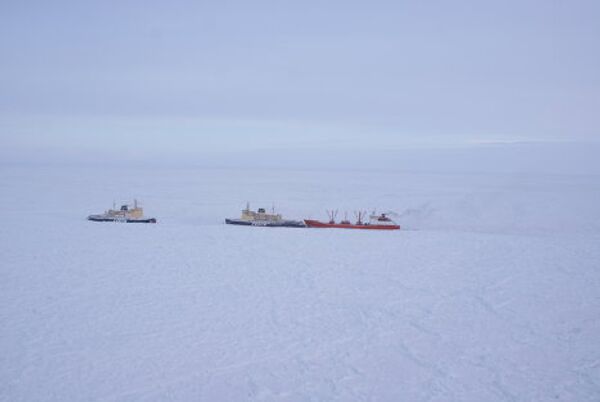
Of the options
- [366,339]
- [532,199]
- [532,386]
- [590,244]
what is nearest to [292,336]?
[366,339]

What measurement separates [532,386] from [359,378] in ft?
4.37

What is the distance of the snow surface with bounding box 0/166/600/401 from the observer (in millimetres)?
3939

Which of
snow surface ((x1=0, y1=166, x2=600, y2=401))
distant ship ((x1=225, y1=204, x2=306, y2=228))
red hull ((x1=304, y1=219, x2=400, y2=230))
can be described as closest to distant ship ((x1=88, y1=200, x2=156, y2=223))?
snow surface ((x1=0, y1=166, x2=600, y2=401))

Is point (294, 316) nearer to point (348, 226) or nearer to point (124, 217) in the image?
point (348, 226)

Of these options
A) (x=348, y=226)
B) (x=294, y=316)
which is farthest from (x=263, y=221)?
(x=294, y=316)

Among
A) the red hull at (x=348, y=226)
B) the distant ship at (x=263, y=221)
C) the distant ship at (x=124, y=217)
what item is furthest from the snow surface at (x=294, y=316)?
the distant ship at (x=124, y=217)

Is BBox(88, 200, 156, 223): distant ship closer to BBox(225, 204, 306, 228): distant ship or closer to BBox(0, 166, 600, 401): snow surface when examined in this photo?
BBox(0, 166, 600, 401): snow surface

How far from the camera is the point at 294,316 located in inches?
210

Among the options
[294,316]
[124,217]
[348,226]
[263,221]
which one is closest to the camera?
[294,316]

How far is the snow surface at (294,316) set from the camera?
12.9ft

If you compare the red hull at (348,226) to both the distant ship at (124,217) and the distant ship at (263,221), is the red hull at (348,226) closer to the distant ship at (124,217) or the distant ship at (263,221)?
the distant ship at (263,221)

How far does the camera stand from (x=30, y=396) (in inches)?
145

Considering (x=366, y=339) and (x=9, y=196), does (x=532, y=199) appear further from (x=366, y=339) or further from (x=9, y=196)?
(x=9, y=196)

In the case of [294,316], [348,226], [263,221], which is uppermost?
[263,221]
